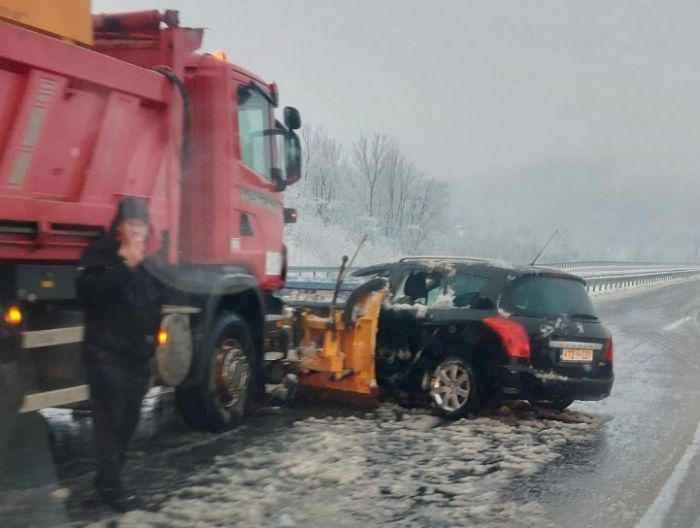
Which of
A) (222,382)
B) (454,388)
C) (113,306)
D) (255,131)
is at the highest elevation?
(255,131)

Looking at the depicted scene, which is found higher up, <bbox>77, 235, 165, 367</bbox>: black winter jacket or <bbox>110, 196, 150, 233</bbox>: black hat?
<bbox>110, 196, 150, 233</bbox>: black hat

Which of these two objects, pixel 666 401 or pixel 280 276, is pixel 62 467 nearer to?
pixel 280 276

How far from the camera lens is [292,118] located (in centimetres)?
764

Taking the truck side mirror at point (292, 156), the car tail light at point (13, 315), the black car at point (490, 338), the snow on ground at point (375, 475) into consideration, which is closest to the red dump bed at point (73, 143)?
the car tail light at point (13, 315)

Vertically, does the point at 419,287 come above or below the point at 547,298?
above

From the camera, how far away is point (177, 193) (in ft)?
21.0

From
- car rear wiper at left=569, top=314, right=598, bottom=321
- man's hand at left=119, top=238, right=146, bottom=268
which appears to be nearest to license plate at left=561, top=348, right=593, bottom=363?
car rear wiper at left=569, top=314, right=598, bottom=321

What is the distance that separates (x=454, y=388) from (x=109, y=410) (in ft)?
13.2

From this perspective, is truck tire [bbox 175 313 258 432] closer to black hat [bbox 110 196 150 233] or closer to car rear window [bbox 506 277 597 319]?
black hat [bbox 110 196 150 233]

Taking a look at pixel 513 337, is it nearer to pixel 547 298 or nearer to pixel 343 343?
pixel 547 298

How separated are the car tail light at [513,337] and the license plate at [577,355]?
0.42 m

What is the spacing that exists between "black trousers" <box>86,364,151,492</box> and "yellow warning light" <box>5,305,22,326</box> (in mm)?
688

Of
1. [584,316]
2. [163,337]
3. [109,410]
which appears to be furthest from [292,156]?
[109,410]

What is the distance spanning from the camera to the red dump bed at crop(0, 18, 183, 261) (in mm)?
4730
